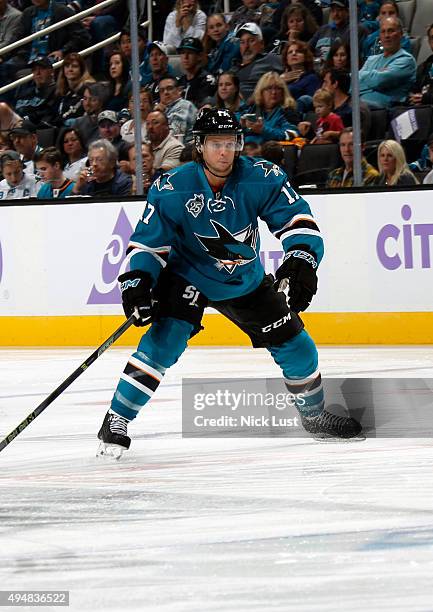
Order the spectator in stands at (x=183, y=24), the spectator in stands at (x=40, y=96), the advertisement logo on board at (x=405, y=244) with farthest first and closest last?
the spectator in stands at (x=40, y=96), the spectator in stands at (x=183, y=24), the advertisement logo on board at (x=405, y=244)

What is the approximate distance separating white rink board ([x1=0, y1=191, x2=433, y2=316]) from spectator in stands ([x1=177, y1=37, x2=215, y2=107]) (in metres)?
0.80

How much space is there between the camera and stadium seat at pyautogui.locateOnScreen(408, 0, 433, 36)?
666 cm

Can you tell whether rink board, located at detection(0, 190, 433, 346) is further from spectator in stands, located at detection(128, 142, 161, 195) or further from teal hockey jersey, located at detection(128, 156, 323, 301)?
teal hockey jersey, located at detection(128, 156, 323, 301)

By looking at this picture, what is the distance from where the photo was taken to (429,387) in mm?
5078

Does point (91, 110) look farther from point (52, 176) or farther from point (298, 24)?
point (298, 24)

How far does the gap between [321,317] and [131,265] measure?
123 inches

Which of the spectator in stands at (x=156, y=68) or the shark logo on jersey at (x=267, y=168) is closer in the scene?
the shark logo on jersey at (x=267, y=168)

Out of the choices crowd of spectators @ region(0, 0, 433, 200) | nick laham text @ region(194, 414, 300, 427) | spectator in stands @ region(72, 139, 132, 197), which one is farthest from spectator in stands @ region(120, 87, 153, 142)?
nick laham text @ region(194, 414, 300, 427)

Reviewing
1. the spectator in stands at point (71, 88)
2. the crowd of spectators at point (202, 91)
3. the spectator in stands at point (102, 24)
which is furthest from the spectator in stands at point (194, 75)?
the spectator in stands at point (71, 88)

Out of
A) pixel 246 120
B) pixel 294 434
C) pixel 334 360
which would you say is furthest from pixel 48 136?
pixel 294 434

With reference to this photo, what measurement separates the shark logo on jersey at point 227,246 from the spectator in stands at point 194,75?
3522 millimetres

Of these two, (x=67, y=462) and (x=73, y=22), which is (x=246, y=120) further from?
(x=67, y=462)

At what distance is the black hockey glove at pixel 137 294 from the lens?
3.59 meters

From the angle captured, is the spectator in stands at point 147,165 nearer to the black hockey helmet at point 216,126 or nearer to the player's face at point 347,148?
the player's face at point 347,148
